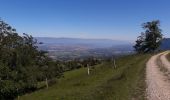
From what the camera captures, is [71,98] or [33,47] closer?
[71,98]

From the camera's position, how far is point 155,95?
63.9 ft

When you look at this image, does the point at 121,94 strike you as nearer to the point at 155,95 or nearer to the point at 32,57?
the point at 155,95

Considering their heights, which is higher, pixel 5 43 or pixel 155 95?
pixel 5 43

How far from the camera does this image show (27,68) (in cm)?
4878

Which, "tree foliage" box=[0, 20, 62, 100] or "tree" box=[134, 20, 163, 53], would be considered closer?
"tree foliage" box=[0, 20, 62, 100]

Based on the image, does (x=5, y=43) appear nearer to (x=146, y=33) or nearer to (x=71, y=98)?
(x=71, y=98)

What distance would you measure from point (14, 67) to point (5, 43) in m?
3.91

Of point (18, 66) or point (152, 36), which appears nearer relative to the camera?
point (18, 66)

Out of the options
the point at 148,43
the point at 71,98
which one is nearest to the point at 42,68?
the point at 71,98

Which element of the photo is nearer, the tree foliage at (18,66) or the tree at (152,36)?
the tree foliage at (18,66)

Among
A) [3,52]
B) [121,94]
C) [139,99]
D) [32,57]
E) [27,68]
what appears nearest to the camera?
[139,99]

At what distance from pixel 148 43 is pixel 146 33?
14.0ft

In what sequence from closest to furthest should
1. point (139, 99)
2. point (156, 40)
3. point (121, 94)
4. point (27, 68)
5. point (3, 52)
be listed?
point (139, 99)
point (121, 94)
point (3, 52)
point (27, 68)
point (156, 40)

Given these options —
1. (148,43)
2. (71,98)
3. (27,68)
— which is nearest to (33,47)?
(27,68)
